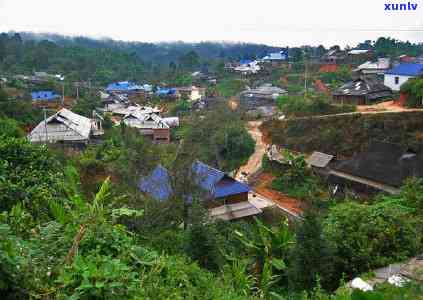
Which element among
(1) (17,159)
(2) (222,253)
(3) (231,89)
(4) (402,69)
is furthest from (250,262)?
(3) (231,89)

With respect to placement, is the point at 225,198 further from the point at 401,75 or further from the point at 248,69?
the point at 248,69

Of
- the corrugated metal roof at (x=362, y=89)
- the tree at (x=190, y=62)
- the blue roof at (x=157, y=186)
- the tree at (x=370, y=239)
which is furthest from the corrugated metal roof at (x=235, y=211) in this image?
the tree at (x=190, y=62)

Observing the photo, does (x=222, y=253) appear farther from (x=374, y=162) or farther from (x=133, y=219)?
(x=374, y=162)

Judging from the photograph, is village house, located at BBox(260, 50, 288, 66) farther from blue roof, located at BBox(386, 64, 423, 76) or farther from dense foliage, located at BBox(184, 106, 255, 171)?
dense foliage, located at BBox(184, 106, 255, 171)

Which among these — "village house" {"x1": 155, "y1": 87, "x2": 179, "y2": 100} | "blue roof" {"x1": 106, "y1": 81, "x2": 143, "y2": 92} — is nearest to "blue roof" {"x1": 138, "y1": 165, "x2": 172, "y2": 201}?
"village house" {"x1": 155, "y1": 87, "x2": 179, "y2": 100}

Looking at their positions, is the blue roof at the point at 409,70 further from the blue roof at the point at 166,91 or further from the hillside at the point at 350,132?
the blue roof at the point at 166,91

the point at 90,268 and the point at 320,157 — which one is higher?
the point at 90,268

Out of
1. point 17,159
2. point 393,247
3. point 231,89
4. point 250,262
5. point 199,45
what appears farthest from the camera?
point 199,45
